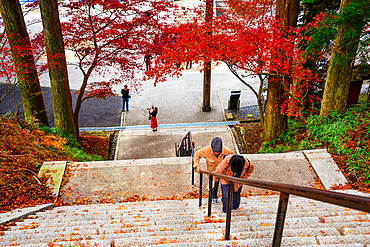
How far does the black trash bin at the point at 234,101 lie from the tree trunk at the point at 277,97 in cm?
386

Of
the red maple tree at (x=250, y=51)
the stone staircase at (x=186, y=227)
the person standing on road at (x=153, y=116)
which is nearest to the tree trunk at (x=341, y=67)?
the red maple tree at (x=250, y=51)

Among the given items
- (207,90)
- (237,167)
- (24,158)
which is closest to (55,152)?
(24,158)

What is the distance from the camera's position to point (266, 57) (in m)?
7.33

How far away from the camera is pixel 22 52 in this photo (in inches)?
303

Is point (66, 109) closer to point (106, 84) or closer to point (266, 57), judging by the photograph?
point (106, 84)

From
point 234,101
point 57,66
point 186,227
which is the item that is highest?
point 57,66

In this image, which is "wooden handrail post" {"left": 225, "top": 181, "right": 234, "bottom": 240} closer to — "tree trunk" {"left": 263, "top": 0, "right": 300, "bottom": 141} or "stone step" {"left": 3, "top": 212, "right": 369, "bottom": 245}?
"stone step" {"left": 3, "top": 212, "right": 369, "bottom": 245}

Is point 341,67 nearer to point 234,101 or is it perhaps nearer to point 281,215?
point 234,101

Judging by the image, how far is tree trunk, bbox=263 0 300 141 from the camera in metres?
7.27

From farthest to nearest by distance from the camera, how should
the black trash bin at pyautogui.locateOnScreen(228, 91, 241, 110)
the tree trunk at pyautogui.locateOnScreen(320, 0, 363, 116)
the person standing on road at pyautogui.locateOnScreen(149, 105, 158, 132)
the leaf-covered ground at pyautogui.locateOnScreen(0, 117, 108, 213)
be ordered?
1. the black trash bin at pyautogui.locateOnScreen(228, 91, 241, 110)
2. the person standing on road at pyautogui.locateOnScreen(149, 105, 158, 132)
3. the tree trunk at pyautogui.locateOnScreen(320, 0, 363, 116)
4. the leaf-covered ground at pyautogui.locateOnScreen(0, 117, 108, 213)

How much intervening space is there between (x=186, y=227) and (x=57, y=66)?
6173mm

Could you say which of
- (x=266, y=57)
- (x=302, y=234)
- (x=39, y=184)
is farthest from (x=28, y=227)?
(x=266, y=57)

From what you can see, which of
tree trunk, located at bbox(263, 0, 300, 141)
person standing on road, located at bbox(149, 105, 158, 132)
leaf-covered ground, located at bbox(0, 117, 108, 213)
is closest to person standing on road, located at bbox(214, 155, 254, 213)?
leaf-covered ground, located at bbox(0, 117, 108, 213)

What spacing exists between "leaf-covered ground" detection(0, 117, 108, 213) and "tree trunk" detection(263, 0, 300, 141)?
6.05 metres
